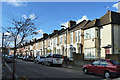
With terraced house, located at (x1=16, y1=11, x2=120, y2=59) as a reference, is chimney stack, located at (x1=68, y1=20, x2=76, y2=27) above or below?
above

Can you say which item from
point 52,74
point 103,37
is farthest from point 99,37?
point 52,74

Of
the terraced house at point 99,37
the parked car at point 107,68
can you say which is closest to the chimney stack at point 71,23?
the terraced house at point 99,37

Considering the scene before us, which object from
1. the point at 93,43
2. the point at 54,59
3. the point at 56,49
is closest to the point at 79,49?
the point at 93,43

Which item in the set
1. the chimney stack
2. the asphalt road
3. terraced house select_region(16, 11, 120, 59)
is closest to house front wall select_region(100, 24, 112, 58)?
terraced house select_region(16, 11, 120, 59)

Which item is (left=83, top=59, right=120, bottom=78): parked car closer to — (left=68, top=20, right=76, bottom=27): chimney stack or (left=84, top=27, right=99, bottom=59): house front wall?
(left=84, top=27, right=99, bottom=59): house front wall

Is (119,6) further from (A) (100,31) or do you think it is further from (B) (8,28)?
(B) (8,28)

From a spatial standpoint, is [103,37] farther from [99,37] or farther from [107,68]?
[107,68]

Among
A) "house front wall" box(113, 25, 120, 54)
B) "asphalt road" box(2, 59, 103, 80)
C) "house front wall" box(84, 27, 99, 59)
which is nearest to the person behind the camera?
"asphalt road" box(2, 59, 103, 80)

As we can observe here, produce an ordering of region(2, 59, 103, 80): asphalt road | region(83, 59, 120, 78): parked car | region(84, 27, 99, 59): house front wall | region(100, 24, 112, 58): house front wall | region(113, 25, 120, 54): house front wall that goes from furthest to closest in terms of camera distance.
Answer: region(84, 27, 99, 59): house front wall
region(113, 25, 120, 54): house front wall
region(100, 24, 112, 58): house front wall
region(2, 59, 103, 80): asphalt road
region(83, 59, 120, 78): parked car

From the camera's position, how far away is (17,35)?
10484 mm

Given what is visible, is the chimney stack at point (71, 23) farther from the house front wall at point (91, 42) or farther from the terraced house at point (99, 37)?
the house front wall at point (91, 42)

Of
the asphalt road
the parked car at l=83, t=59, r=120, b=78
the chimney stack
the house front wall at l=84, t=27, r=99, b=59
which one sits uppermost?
the chimney stack

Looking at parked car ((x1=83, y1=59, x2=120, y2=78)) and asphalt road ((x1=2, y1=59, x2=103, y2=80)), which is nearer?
parked car ((x1=83, y1=59, x2=120, y2=78))

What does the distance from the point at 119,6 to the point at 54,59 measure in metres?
11.9
